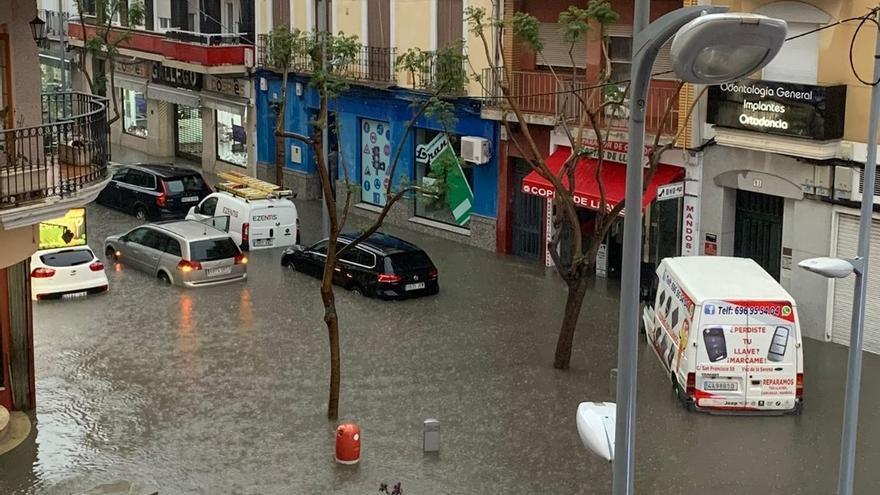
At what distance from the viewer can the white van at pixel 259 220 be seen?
1230 inches

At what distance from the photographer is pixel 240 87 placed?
40594 millimetres

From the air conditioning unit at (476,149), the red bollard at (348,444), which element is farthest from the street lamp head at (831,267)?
the air conditioning unit at (476,149)

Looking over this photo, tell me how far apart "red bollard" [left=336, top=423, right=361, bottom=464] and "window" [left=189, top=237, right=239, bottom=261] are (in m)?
11.0

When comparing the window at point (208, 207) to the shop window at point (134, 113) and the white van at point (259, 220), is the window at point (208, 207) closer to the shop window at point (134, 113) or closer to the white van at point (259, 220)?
the white van at point (259, 220)

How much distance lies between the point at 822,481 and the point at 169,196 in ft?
71.1

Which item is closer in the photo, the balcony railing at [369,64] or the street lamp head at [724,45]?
the street lamp head at [724,45]

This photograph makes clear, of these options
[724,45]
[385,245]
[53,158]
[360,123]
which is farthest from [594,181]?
[724,45]

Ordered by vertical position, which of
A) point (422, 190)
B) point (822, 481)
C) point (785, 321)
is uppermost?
point (422, 190)

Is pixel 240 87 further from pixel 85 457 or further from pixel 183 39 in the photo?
pixel 85 457

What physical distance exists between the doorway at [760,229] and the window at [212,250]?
10.8 m

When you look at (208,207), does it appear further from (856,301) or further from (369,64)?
(856,301)

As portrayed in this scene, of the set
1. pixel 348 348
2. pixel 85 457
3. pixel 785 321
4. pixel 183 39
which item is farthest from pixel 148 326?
pixel 183 39

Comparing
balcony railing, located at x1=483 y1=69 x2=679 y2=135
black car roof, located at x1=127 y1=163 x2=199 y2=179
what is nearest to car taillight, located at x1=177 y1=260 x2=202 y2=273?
balcony railing, located at x1=483 y1=69 x2=679 y2=135

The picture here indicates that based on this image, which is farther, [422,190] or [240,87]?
[240,87]
